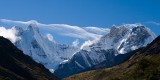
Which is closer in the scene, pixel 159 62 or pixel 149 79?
pixel 149 79

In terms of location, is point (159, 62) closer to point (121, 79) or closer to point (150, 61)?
point (150, 61)

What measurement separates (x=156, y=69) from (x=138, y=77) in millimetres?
5673

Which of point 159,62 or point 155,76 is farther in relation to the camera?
point 159,62

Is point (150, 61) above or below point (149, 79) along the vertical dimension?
above

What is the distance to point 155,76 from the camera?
130250 mm

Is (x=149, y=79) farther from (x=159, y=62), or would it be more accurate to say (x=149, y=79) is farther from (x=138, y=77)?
(x=159, y=62)

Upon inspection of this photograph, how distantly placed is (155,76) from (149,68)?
7.96 meters

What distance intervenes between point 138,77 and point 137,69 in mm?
6557

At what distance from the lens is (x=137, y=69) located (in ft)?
465

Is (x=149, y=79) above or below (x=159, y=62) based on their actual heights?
below

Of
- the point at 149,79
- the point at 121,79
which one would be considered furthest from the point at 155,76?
the point at 121,79

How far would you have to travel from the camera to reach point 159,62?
143 m

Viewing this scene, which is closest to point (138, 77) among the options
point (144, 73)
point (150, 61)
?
point (144, 73)

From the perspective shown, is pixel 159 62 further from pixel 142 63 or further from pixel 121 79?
pixel 121 79
